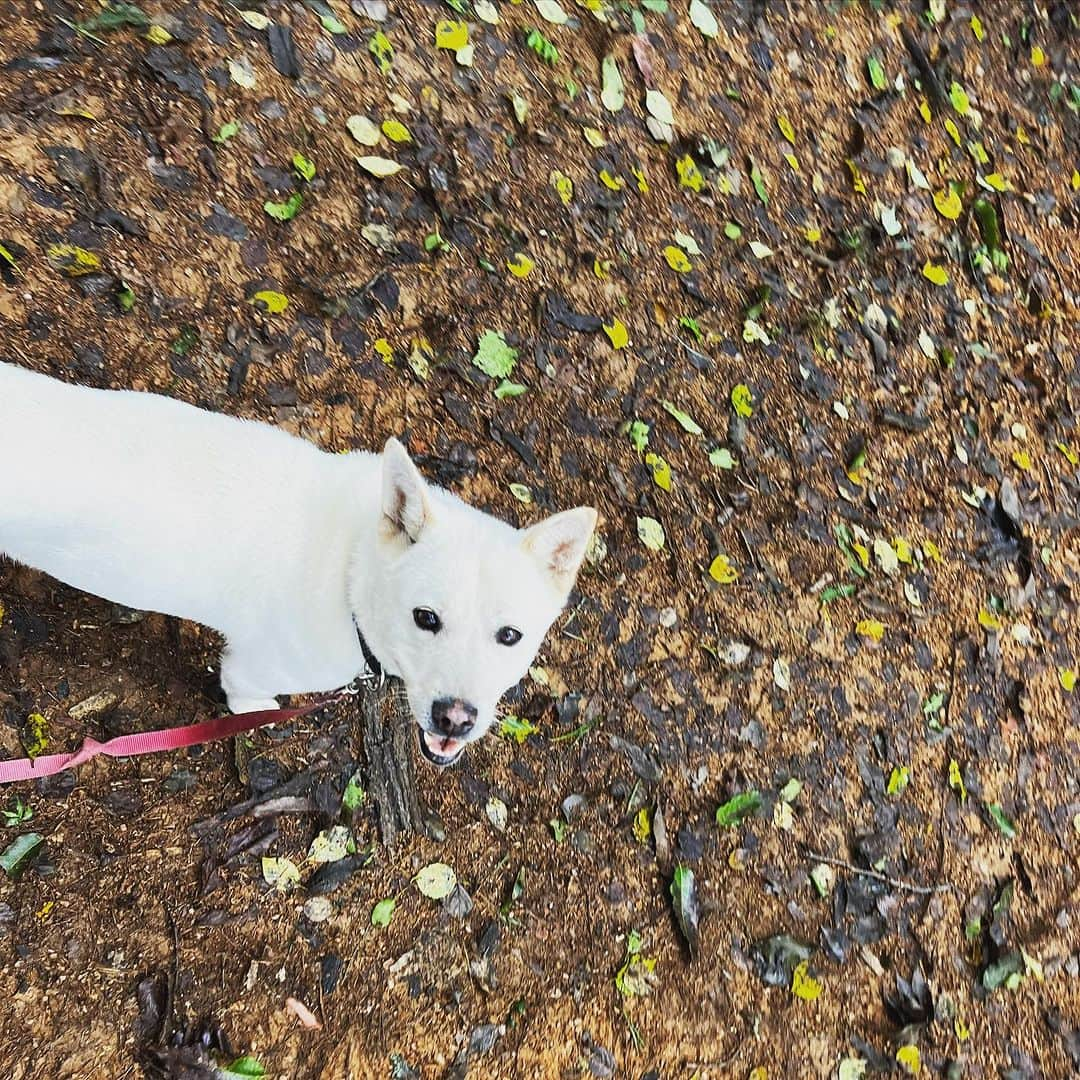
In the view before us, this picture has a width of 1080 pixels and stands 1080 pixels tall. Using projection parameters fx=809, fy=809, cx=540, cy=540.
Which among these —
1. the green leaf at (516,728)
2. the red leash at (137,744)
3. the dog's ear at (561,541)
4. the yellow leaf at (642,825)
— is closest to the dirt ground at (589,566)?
the yellow leaf at (642,825)

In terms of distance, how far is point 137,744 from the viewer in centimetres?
289

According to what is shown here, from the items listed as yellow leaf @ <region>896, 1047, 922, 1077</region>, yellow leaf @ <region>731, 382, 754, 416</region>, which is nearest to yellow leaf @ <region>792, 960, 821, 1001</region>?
yellow leaf @ <region>896, 1047, 922, 1077</region>

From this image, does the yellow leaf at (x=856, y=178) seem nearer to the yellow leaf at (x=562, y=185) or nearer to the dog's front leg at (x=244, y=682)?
the yellow leaf at (x=562, y=185)

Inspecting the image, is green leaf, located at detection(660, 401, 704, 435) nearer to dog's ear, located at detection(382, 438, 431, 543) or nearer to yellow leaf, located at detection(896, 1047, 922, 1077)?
dog's ear, located at detection(382, 438, 431, 543)

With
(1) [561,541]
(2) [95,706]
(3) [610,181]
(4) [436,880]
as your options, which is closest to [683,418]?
(3) [610,181]

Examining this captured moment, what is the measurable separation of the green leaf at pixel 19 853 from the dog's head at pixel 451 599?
155cm

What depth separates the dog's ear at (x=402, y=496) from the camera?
2.34 meters

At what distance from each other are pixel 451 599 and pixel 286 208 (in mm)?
2515

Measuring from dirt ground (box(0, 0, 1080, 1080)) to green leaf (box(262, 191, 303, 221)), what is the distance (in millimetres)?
15

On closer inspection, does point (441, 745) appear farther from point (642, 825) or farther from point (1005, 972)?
point (1005, 972)

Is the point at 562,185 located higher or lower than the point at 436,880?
higher

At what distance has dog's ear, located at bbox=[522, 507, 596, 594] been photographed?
7.95ft

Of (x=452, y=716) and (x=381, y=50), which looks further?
(x=381, y=50)

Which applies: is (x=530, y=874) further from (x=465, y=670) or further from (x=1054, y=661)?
(x=1054, y=661)
